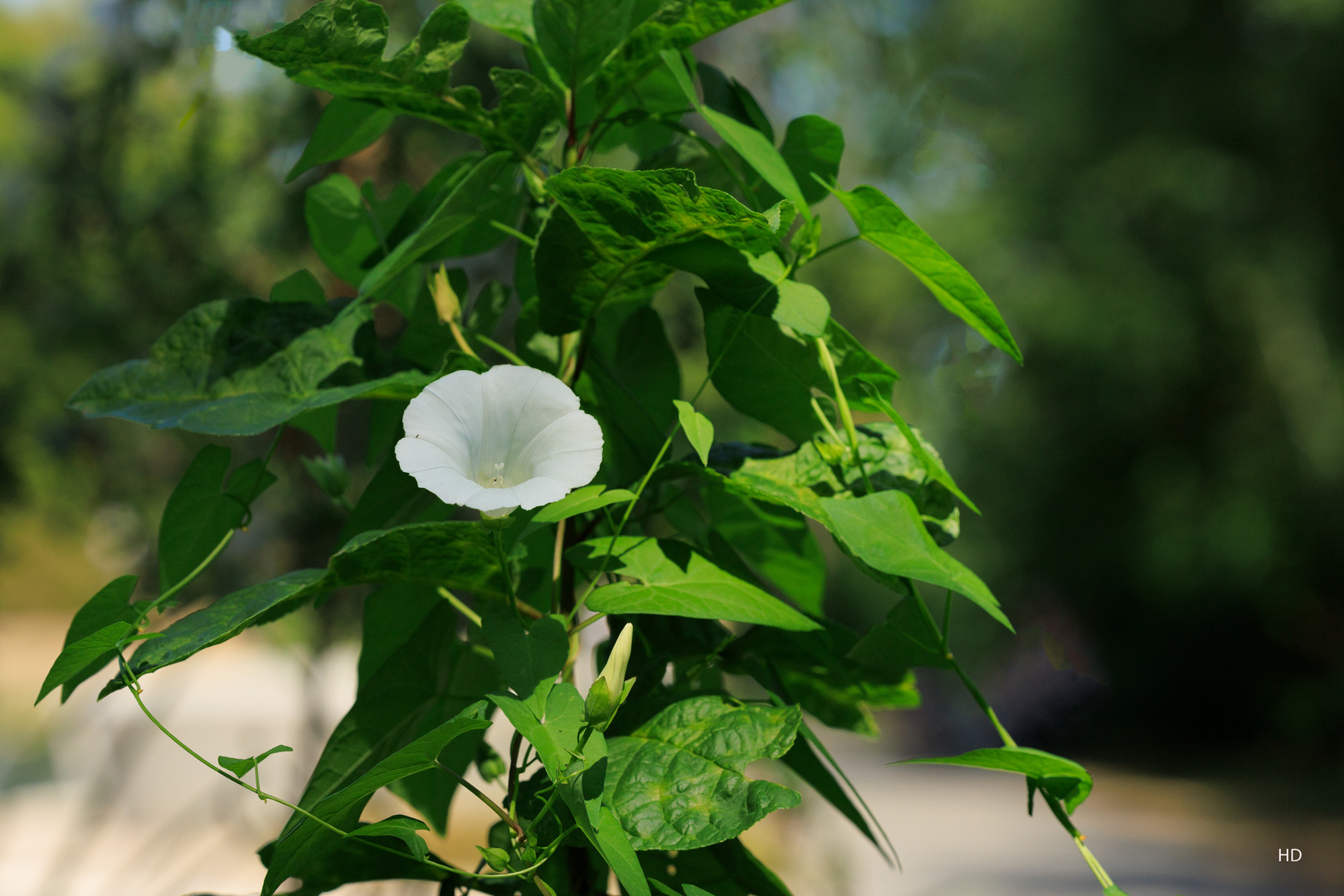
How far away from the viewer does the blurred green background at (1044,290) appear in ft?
6.82

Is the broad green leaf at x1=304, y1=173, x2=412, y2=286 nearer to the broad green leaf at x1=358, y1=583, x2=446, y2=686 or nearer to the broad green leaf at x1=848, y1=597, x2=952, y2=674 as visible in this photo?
the broad green leaf at x1=358, y1=583, x2=446, y2=686

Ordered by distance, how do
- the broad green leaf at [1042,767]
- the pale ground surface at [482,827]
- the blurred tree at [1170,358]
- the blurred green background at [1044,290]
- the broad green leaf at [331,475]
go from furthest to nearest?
the blurred tree at [1170,358] → the pale ground surface at [482,827] → the blurred green background at [1044,290] → the broad green leaf at [331,475] → the broad green leaf at [1042,767]

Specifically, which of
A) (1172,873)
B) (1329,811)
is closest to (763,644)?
(1172,873)

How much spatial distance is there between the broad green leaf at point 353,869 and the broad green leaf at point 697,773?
14cm

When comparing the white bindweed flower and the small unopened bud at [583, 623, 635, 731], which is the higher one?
the white bindweed flower

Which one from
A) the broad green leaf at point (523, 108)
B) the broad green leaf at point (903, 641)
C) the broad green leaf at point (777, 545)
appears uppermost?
the broad green leaf at point (523, 108)

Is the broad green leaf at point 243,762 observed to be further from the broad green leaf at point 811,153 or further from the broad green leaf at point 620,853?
the broad green leaf at point 811,153

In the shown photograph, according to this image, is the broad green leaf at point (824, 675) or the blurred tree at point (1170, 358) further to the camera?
the blurred tree at point (1170, 358)

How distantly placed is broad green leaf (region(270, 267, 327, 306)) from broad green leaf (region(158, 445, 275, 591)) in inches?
3.9

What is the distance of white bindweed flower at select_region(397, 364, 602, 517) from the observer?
35 cm

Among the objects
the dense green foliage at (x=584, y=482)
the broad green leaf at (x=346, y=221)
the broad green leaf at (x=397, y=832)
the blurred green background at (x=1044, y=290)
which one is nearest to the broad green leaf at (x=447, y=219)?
the dense green foliage at (x=584, y=482)

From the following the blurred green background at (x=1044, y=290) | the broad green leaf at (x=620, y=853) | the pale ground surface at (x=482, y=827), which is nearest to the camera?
the broad green leaf at (x=620, y=853)

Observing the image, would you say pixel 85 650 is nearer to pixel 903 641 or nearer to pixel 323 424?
pixel 323 424

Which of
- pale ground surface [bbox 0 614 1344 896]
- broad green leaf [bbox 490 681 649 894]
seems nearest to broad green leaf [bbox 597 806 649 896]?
broad green leaf [bbox 490 681 649 894]
